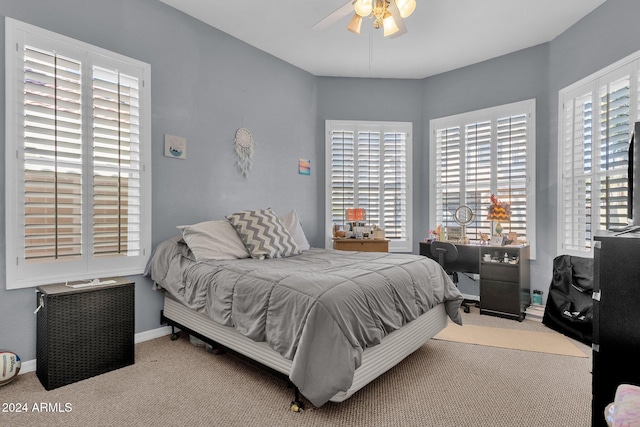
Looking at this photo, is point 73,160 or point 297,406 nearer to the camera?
point 297,406

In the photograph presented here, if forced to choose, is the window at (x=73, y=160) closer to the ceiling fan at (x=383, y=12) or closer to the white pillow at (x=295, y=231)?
the white pillow at (x=295, y=231)

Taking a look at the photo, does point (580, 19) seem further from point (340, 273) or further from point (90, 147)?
point (90, 147)

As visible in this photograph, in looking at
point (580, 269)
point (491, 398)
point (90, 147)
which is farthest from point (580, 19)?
point (90, 147)

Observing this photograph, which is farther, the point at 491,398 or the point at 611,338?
the point at 491,398

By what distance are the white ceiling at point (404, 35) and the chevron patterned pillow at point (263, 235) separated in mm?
1927

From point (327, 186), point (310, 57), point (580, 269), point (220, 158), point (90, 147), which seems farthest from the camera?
point (327, 186)

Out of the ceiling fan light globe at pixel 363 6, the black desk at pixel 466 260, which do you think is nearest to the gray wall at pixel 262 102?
the black desk at pixel 466 260

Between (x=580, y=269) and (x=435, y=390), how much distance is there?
2.08 metres

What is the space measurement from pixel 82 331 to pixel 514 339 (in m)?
3.41

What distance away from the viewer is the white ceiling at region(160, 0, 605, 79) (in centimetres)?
304

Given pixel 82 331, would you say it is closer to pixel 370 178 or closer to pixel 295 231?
pixel 295 231

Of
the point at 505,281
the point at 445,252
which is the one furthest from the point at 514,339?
the point at 445,252

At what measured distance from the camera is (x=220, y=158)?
348 cm

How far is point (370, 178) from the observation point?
15.2 ft
